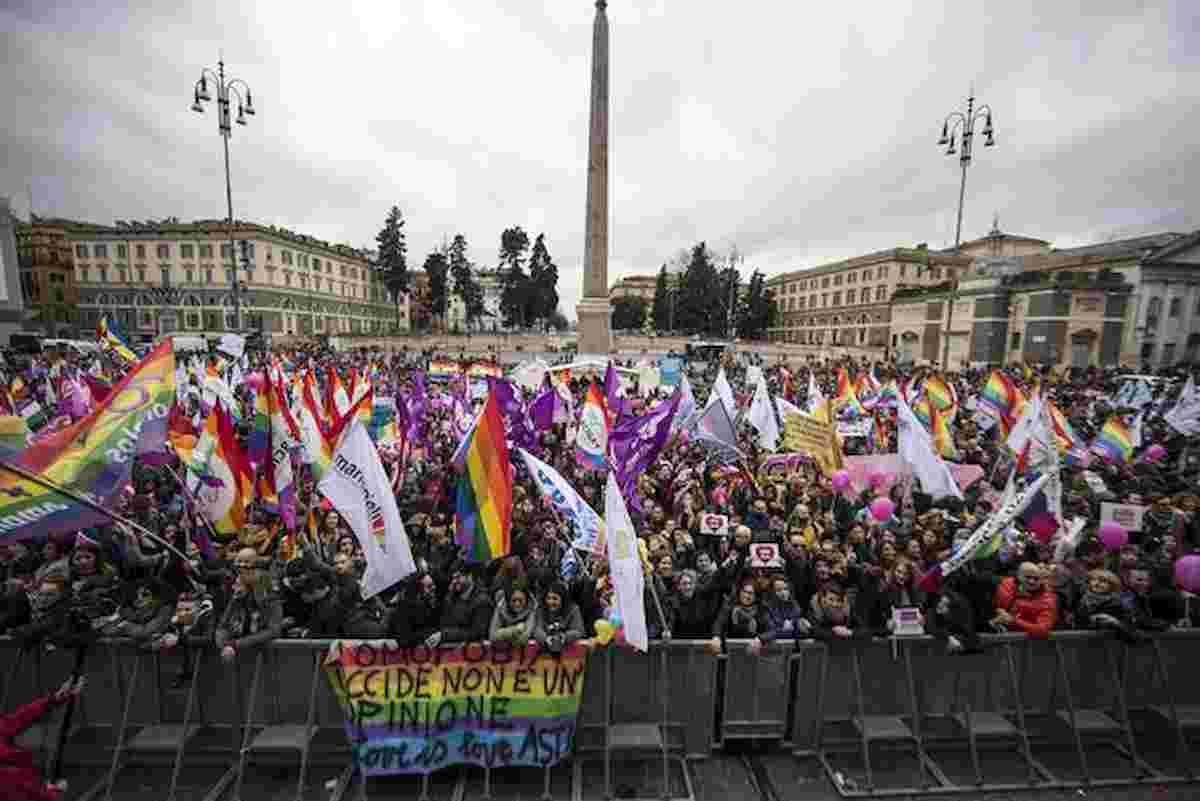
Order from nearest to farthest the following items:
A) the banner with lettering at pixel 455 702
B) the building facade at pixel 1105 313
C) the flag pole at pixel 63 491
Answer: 1. the flag pole at pixel 63 491
2. the banner with lettering at pixel 455 702
3. the building facade at pixel 1105 313

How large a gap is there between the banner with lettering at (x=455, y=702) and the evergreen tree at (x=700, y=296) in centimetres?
7795

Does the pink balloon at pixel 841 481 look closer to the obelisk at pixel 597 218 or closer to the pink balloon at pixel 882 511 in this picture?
the pink balloon at pixel 882 511

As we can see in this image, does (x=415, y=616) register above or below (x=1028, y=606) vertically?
below

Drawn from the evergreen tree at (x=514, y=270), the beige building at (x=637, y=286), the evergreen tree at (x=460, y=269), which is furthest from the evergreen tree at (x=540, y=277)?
the beige building at (x=637, y=286)

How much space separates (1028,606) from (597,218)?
2718 centimetres

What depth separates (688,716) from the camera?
4.57m

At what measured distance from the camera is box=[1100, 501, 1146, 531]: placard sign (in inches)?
243

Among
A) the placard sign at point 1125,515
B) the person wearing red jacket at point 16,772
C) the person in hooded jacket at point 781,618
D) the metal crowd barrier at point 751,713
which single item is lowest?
the metal crowd barrier at point 751,713

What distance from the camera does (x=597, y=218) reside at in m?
29.1

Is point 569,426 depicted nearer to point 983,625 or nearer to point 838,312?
point 983,625

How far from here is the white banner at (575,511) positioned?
495 centimetres

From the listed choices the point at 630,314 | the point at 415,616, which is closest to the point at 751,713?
the point at 415,616

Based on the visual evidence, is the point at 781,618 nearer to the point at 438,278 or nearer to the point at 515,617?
the point at 515,617

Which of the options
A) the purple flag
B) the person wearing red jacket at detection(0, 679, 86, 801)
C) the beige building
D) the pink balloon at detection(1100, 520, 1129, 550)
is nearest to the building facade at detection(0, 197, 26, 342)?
the purple flag
